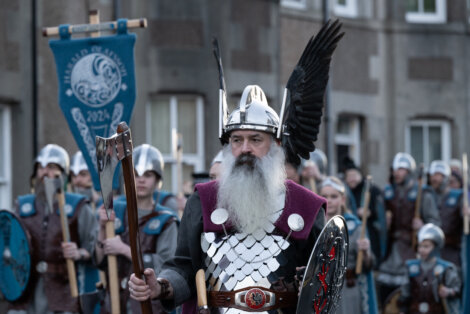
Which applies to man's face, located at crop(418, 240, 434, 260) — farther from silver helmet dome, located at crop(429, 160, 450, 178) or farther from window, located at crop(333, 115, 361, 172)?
window, located at crop(333, 115, 361, 172)

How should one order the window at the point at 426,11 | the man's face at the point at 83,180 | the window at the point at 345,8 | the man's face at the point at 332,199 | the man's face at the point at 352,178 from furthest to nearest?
the window at the point at 426,11 < the window at the point at 345,8 < the man's face at the point at 352,178 < the man's face at the point at 83,180 < the man's face at the point at 332,199

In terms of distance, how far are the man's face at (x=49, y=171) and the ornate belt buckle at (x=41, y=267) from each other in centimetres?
71

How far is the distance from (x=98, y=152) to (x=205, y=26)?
1315cm

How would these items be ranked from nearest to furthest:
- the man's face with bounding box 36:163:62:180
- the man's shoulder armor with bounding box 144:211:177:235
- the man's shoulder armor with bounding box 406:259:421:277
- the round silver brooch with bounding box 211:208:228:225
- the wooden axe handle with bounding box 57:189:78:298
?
the round silver brooch with bounding box 211:208:228:225 < the man's shoulder armor with bounding box 144:211:177:235 < the wooden axe handle with bounding box 57:189:78:298 < the man's face with bounding box 36:163:62:180 < the man's shoulder armor with bounding box 406:259:421:277

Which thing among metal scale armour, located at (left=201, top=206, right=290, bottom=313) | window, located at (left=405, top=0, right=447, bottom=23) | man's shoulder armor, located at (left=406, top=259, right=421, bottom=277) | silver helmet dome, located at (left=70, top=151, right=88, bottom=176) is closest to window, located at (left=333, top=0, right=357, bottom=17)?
window, located at (left=405, top=0, right=447, bottom=23)

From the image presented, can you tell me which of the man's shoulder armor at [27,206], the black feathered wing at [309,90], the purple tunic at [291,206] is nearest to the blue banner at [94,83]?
the man's shoulder armor at [27,206]

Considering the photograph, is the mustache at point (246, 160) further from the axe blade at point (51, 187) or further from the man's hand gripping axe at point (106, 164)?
the axe blade at point (51, 187)

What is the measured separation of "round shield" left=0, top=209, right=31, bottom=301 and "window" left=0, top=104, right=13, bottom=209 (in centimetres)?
631

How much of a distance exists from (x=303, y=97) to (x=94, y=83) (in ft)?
10.1

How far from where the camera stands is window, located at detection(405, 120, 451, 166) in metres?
22.6

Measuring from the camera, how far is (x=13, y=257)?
934 cm

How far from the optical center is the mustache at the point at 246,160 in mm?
5945

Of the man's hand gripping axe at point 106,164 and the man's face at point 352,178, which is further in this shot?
the man's face at point 352,178

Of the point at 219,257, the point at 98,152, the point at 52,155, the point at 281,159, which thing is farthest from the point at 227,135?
the point at 52,155
